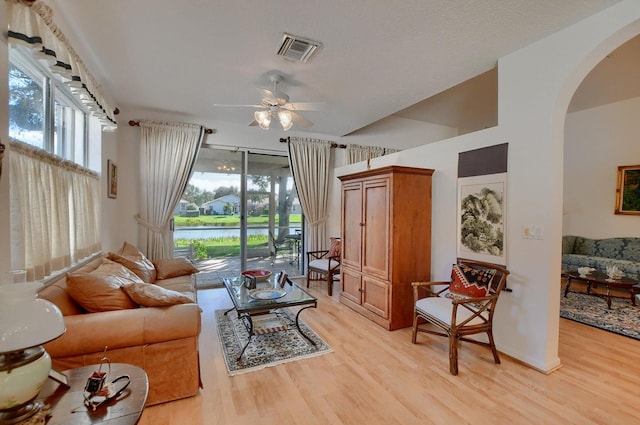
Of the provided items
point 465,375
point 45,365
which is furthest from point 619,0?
point 45,365

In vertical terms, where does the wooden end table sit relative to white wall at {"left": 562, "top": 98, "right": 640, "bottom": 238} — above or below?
below

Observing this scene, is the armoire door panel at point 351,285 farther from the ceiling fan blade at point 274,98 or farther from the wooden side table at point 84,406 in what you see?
the wooden side table at point 84,406

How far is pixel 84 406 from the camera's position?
42.4 inches

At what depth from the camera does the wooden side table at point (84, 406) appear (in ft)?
3.34

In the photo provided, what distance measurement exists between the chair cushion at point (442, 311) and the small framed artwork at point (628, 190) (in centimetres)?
454

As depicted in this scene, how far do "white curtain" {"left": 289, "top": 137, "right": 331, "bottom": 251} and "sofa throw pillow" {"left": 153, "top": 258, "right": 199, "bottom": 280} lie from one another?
2.27 meters

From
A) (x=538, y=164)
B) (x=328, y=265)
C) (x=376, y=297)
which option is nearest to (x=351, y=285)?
(x=376, y=297)

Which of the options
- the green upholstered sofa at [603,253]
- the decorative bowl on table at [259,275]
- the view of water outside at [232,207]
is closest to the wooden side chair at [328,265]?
the view of water outside at [232,207]

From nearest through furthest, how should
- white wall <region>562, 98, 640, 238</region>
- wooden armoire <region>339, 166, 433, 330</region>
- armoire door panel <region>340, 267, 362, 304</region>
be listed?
wooden armoire <region>339, 166, 433, 330</region>, armoire door panel <region>340, 267, 362, 304</region>, white wall <region>562, 98, 640, 238</region>

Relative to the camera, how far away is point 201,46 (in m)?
2.60

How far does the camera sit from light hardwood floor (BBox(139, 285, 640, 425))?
186 centimetres

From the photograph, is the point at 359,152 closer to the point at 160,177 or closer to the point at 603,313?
the point at 160,177

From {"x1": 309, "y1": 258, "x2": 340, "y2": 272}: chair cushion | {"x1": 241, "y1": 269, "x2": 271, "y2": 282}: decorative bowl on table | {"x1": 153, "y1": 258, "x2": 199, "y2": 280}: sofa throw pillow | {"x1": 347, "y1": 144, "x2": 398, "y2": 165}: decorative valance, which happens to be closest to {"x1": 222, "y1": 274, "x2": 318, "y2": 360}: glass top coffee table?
{"x1": 241, "y1": 269, "x2": 271, "y2": 282}: decorative bowl on table

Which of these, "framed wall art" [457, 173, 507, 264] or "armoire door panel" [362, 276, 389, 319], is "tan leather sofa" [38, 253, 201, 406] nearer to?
"armoire door panel" [362, 276, 389, 319]
